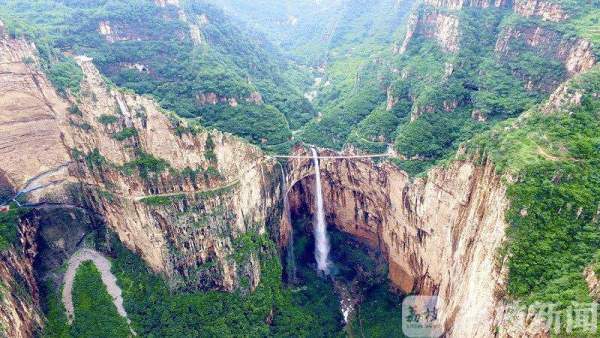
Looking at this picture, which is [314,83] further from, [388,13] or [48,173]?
[48,173]

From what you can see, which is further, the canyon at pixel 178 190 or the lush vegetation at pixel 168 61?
the lush vegetation at pixel 168 61

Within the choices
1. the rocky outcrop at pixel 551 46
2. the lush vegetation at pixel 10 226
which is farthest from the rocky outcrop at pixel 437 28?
the lush vegetation at pixel 10 226

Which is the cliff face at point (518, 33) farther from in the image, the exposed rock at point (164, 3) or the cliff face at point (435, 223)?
the exposed rock at point (164, 3)

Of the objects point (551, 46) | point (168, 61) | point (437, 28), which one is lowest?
point (168, 61)

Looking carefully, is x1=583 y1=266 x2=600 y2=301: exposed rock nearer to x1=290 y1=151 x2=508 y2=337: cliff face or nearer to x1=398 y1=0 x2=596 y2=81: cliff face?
x1=290 y1=151 x2=508 y2=337: cliff face

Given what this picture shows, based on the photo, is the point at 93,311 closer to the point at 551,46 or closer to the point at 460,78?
→ the point at 460,78

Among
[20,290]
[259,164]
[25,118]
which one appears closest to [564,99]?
[259,164]

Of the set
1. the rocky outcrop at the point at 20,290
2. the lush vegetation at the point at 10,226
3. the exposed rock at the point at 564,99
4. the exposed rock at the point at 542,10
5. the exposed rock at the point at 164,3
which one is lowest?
the rocky outcrop at the point at 20,290
